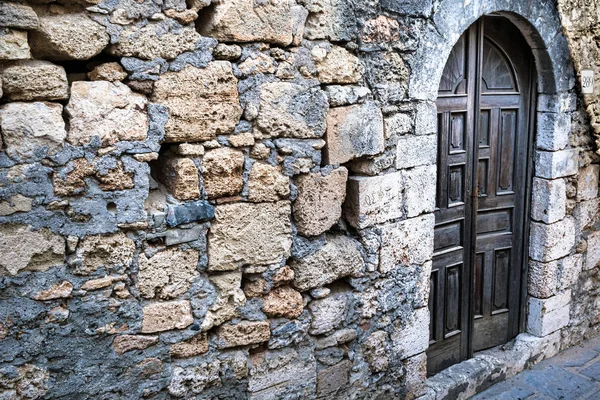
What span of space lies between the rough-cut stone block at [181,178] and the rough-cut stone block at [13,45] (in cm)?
67

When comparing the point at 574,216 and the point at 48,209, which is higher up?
the point at 48,209

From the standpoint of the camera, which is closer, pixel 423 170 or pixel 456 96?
pixel 423 170

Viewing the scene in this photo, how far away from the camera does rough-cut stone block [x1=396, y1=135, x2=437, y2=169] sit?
10.1ft

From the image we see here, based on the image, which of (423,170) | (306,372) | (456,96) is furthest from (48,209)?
(456,96)

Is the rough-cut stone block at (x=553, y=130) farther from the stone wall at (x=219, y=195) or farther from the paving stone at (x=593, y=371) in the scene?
the paving stone at (x=593, y=371)

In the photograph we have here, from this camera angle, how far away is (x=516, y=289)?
4.22 m

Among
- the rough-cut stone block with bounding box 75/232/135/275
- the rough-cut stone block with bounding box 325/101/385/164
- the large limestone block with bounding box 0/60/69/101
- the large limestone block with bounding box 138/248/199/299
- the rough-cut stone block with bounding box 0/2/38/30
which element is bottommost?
the large limestone block with bounding box 138/248/199/299

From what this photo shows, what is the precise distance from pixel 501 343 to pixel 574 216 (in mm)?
1113

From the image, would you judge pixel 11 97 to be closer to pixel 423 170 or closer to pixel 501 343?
pixel 423 170

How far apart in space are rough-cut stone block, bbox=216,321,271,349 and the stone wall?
10 millimetres

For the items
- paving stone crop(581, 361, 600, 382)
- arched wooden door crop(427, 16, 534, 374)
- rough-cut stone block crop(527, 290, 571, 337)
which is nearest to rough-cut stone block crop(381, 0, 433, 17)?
arched wooden door crop(427, 16, 534, 374)

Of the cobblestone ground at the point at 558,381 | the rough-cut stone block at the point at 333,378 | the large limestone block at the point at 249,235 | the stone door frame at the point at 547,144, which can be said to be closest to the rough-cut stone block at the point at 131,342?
the large limestone block at the point at 249,235

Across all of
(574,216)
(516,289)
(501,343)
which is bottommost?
(501,343)

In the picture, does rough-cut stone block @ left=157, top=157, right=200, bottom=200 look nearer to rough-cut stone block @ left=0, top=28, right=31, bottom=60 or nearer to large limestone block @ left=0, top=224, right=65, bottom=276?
large limestone block @ left=0, top=224, right=65, bottom=276
